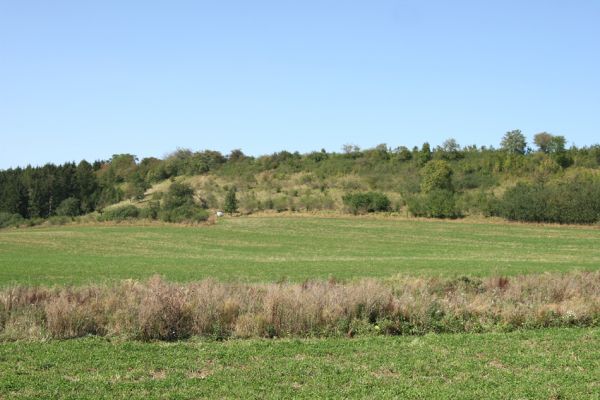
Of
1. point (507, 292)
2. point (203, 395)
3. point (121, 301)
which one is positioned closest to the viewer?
point (203, 395)

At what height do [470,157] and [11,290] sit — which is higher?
[470,157]

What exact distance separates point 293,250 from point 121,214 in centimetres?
4519

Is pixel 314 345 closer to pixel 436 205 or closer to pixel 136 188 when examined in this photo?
pixel 436 205

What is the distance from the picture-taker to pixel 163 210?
Result: 87.9 m

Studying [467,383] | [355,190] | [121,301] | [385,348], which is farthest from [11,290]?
[355,190]

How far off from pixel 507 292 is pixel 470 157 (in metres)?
98.2

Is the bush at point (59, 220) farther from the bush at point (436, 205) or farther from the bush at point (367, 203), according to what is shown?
the bush at point (436, 205)

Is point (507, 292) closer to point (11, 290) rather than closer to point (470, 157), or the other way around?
point (11, 290)

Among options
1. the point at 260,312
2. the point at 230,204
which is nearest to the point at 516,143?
the point at 230,204

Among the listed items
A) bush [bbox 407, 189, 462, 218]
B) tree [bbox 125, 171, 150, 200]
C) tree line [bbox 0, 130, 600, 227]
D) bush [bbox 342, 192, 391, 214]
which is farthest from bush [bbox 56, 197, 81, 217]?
bush [bbox 407, 189, 462, 218]

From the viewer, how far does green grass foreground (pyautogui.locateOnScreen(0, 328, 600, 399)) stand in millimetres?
8117

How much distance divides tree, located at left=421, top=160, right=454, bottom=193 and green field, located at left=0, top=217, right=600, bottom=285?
1325cm

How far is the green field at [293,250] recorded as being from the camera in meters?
31.0

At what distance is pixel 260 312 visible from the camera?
1300 cm
